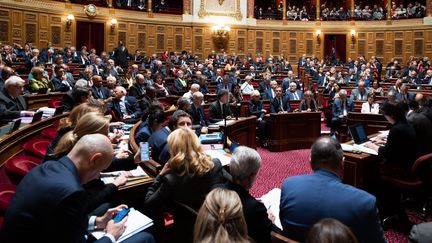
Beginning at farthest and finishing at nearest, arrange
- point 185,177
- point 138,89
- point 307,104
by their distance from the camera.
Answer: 1. point 307,104
2. point 138,89
3. point 185,177

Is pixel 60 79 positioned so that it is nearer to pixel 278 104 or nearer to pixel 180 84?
pixel 180 84

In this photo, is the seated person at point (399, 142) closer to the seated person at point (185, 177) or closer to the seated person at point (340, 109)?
the seated person at point (185, 177)

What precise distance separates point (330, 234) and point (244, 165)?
42.0 inches

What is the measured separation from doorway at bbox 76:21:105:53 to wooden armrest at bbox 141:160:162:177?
15.7 metres

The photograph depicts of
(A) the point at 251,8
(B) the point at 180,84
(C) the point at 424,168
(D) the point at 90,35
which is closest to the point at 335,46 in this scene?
(A) the point at 251,8

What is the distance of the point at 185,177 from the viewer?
2.71 meters

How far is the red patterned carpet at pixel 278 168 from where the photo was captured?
18.4 ft

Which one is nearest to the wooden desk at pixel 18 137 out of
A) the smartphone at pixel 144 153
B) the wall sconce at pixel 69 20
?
the smartphone at pixel 144 153

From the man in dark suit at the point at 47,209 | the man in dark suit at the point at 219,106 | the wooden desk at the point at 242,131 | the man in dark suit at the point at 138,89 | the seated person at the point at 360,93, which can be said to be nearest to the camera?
the man in dark suit at the point at 47,209

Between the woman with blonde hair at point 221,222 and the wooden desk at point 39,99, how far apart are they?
20.2 feet

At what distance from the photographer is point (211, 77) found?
46.8ft

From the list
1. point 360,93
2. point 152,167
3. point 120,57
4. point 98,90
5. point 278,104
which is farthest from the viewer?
point 120,57

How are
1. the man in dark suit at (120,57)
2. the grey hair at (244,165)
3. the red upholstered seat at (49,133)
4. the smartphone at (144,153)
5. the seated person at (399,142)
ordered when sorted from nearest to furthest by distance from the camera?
1. the grey hair at (244,165)
2. the smartphone at (144,153)
3. the seated person at (399,142)
4. the red upholstered seat at (49,133)
5. the man in dark suit at (120,57)

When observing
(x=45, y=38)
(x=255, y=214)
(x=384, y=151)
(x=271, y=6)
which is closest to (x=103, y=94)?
(x=384, y=151)
